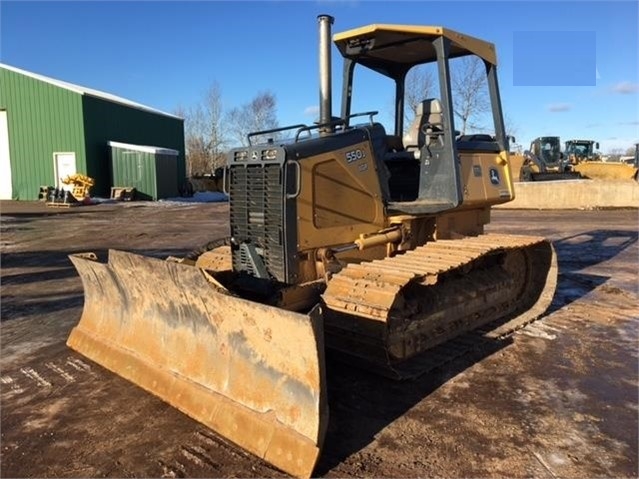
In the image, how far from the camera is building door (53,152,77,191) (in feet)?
92.7

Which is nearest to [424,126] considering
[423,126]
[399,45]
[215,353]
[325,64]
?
[423,126]

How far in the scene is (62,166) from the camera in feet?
93.5

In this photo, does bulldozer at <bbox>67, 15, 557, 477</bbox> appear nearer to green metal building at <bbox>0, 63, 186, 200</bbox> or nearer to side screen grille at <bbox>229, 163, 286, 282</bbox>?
side screen grille at <bbox>229, 163, 286, 282</bbox>

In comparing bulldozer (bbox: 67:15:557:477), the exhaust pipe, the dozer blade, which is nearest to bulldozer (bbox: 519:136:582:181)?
bulldozer (bbox: 67:15:557:477)

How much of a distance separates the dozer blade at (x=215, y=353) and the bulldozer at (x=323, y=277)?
0.01 meters

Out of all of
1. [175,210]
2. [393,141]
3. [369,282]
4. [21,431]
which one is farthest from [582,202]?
[21,431]

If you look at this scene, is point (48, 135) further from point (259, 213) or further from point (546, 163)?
point (259, 213)

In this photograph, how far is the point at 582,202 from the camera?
23.1 metres

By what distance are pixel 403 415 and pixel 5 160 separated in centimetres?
3090

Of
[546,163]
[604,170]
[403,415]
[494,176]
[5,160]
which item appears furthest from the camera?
[546,163]

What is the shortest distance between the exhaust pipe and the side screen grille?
888mm

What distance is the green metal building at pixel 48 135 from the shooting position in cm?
2798

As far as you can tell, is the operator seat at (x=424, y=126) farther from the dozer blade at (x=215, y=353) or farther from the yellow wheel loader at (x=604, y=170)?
the yellow wheel loader at (x=604, y=170)

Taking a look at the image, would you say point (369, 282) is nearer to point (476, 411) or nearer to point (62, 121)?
point (476, 411)
